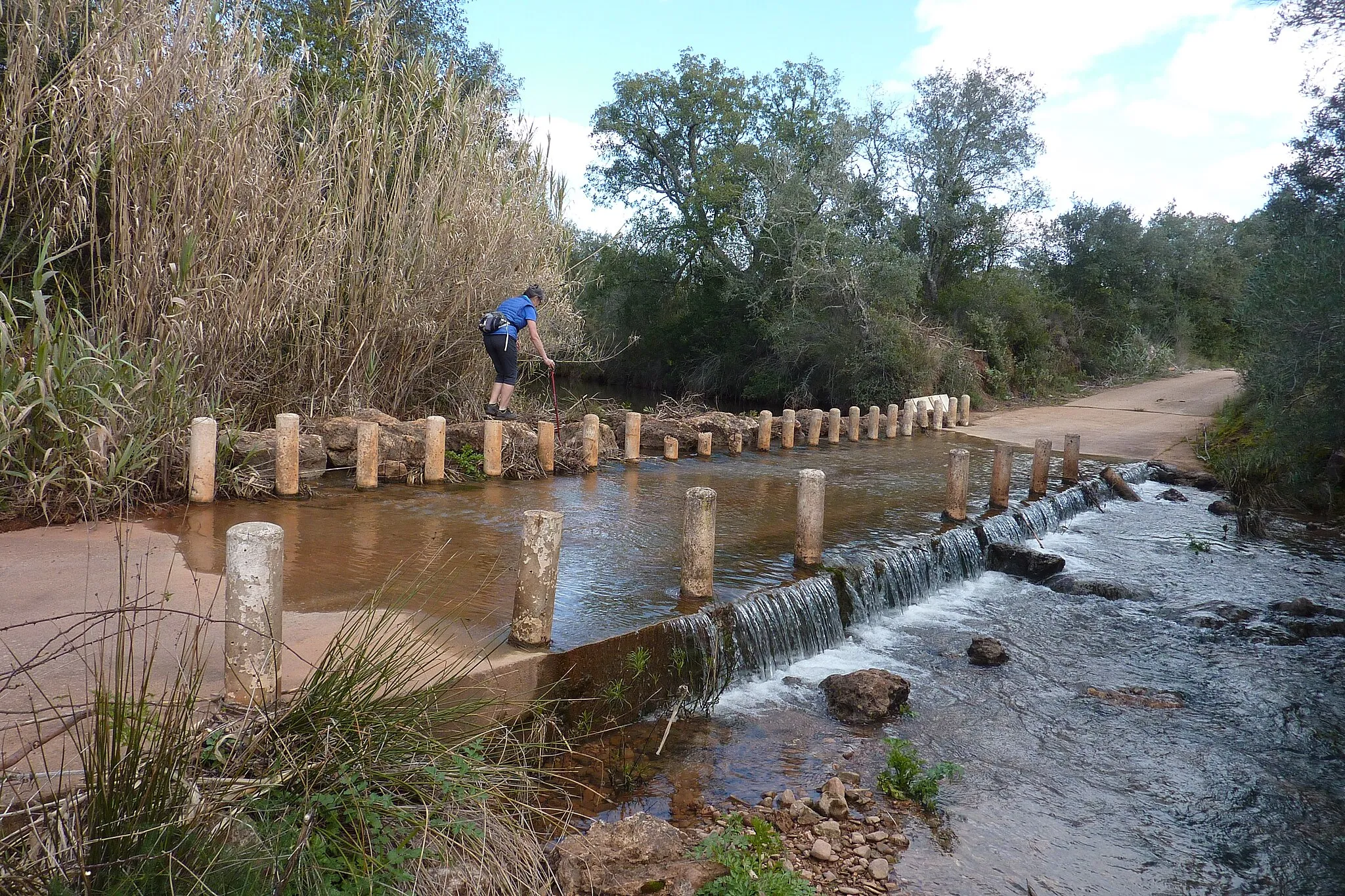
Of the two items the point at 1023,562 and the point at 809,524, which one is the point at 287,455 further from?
the point at 1023,562

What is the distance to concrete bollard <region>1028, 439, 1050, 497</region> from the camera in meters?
10.6

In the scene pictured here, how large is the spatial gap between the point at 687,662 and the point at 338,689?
8.19ft

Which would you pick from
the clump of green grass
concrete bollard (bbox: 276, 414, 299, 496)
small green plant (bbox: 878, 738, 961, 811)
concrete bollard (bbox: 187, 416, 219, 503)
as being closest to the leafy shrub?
concrete bollard (bbox: 276, 414, 299, 496)

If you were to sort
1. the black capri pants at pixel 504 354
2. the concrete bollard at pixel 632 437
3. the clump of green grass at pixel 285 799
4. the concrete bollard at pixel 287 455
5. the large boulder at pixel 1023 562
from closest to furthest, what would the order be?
the clump of green grass at pixel 285 799 → the concrete bollard at pixel 287 455 → the large boulder at pixel 1023 562 → the black capri pants at pixel 504 354 → the concrete bollard at pixel 632 437

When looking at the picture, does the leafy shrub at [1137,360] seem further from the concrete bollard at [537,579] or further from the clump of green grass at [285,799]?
the clump of green grass at [285,799]

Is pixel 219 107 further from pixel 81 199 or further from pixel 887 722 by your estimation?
pixel 887 722

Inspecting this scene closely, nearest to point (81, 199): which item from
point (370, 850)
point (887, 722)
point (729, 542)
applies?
point (729, 542)

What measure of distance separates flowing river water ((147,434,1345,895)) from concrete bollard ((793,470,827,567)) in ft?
0.70

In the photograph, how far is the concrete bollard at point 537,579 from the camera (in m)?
4.28

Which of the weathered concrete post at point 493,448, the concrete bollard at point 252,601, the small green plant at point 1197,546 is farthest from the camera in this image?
the small green plant at point 1197,546

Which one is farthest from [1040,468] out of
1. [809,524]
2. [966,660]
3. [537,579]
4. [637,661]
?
[537,579]

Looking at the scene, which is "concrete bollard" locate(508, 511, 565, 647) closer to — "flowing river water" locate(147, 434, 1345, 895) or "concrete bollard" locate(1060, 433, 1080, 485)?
"flowing river water" locate(147, 434, 1345, 895)

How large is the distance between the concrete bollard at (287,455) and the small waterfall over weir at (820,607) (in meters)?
4.07

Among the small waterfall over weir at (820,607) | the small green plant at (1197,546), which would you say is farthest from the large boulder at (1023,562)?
the small green plant at (1197,546)
